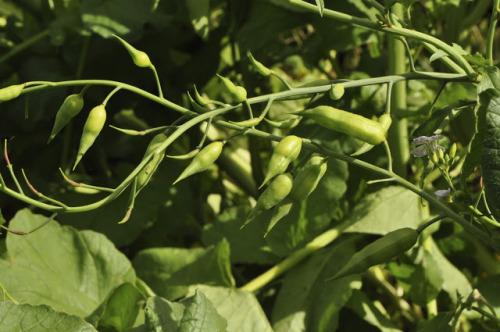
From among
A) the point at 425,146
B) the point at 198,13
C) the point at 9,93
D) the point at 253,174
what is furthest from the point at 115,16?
Result: the point at 425,146

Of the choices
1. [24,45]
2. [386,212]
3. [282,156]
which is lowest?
[386,212]

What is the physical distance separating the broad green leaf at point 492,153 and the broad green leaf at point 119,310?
1.32 feet

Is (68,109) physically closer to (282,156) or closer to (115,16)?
(282,156)

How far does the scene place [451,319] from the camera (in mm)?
701

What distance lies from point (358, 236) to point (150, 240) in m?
0.34

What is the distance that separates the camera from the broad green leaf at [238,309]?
77 centimetres

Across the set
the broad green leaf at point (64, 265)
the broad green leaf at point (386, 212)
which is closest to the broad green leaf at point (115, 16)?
the broad green leaf at point (64, 265)

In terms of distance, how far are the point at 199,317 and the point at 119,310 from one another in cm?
15

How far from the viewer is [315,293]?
85 cm

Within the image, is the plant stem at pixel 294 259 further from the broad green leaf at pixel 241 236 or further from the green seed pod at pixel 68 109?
the green seed pod at pixel 68 109

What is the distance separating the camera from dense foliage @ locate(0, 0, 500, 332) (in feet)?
2.00

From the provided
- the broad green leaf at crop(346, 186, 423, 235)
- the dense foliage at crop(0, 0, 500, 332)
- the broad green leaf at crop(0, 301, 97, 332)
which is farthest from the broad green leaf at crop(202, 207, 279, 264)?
the broad green leaf at crop(0, 301, 97, 332)

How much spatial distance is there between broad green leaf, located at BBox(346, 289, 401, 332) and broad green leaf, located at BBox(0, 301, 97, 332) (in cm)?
37

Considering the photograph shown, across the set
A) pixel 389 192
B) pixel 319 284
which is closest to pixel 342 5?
pixel 389 192
